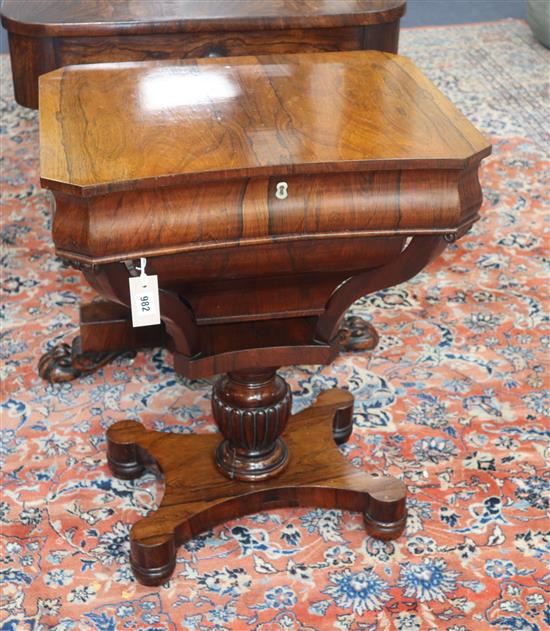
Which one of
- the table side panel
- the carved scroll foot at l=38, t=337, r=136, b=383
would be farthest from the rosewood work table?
the carved scroll foot at l=38, t=337, r=136, b=383

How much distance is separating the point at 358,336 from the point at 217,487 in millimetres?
831

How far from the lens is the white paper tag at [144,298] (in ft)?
5.77

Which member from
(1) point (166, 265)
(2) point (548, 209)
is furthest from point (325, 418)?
(2) point (548, 209)

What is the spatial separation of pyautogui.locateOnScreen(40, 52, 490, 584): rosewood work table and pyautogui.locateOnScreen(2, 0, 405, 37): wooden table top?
15.9 inches

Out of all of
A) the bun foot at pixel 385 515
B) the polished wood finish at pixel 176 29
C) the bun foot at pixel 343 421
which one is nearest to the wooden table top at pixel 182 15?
the polished wood finish at pixel 176 29

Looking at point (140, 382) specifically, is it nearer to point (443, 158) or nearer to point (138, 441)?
point (138, 441)

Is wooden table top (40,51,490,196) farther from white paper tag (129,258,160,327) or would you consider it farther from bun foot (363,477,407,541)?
bun foot (363,477,407,541)

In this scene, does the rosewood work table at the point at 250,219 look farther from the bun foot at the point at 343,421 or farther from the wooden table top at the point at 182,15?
the wooden table top at the point at 182,15

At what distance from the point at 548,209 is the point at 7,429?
87.7 inches

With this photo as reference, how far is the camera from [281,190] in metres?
1.69

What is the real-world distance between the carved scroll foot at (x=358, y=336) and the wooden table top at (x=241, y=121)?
949 mm

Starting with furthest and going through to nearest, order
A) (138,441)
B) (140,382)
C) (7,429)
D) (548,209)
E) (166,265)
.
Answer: (548,209)
(140,382)
(7,429)
(138,441)
(166,265)

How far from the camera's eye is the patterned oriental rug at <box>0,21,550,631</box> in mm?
2064

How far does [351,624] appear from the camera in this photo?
6.63 feet
